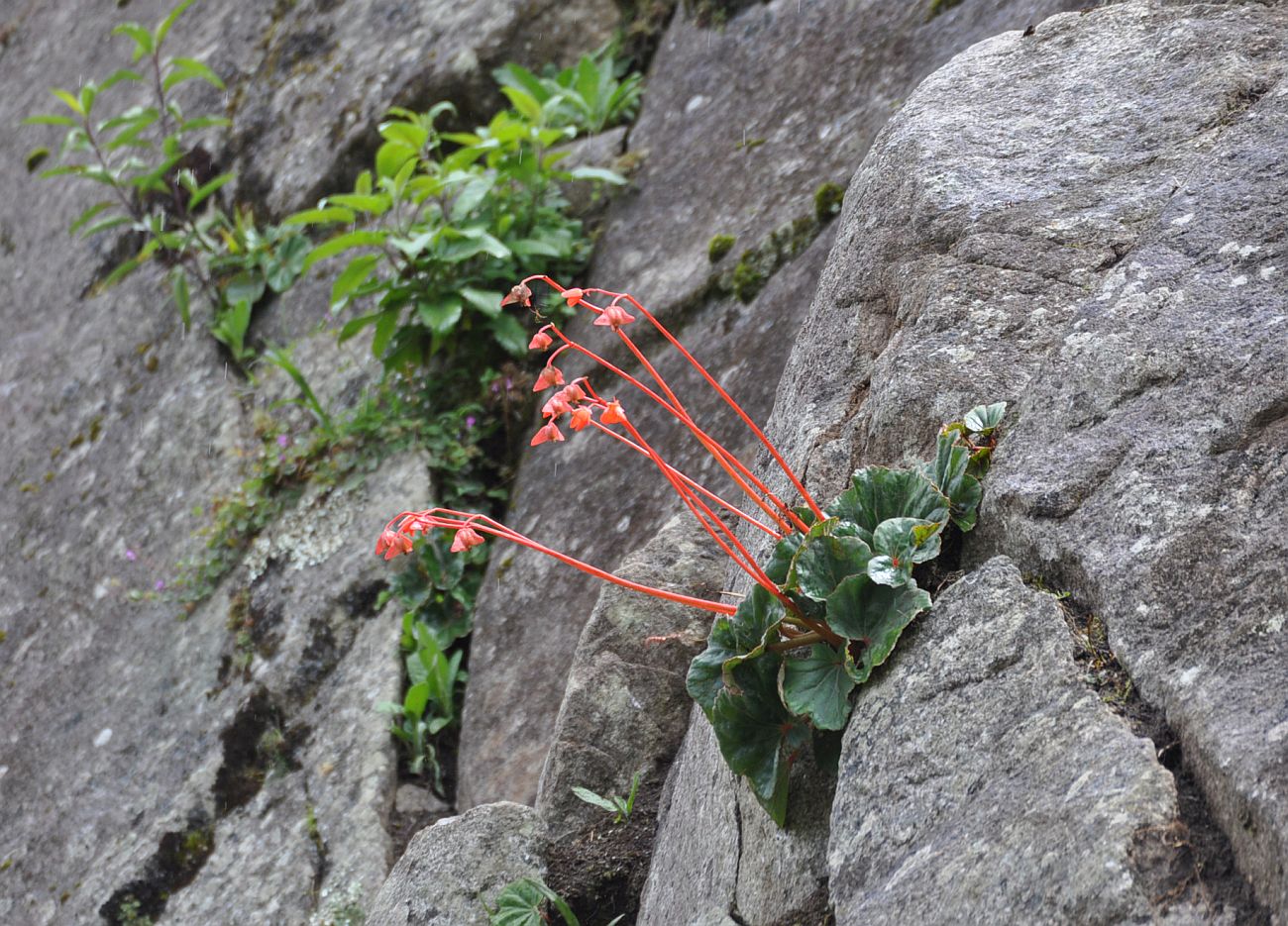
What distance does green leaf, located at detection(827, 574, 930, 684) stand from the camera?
1788 millimetres

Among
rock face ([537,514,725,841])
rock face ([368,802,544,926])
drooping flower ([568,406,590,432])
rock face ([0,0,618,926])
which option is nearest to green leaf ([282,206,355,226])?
rock face ([0,0,618,926])

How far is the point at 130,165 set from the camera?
19.7 feet

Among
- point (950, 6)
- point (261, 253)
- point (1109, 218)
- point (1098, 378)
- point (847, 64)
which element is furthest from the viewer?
point (261, 253)

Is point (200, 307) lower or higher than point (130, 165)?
lower

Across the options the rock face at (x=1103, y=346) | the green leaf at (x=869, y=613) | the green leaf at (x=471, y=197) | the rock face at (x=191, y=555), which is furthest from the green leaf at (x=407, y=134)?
the green leaf at (x=869, y=613)

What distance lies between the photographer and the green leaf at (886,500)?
6.27 ft

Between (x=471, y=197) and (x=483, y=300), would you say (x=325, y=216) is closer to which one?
(x=471, y=197)

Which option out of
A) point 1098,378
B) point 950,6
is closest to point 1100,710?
point 1098,378

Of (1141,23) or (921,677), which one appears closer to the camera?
(921,677)

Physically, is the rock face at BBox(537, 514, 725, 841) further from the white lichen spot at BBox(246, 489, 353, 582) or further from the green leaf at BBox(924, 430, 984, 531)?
the white lichen spot at BBox(246, 489, 353, 582)

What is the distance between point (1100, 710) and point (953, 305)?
100 centimetres

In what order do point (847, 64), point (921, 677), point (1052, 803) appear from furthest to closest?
point (847, 64), point (921, 677), point (1052, 803)

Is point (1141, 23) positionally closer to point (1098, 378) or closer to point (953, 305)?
point (953, 305)

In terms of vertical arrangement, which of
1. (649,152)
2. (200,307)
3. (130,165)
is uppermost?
(130,165)
